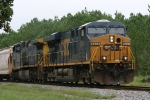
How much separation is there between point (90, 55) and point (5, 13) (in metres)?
6.02

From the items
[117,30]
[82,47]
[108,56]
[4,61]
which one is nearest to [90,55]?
[108,56]

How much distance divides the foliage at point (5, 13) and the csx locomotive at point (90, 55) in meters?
4.51

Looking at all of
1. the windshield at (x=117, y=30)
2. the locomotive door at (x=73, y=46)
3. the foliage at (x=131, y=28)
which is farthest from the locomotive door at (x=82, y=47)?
the foliage at (x=131, y=28)

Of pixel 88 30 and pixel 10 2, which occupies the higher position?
pixel 10 2

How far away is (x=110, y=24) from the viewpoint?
72.8 feet

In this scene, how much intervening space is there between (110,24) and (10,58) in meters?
18.6

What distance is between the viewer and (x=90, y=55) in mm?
21219

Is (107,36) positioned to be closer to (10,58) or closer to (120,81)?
(120,81)

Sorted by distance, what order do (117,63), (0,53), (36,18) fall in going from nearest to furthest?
1. (117,63)
2. (0,53)
3. (36,18)

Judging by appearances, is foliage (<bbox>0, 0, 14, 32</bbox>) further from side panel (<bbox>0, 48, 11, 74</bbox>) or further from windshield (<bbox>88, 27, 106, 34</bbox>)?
side panel (<bbox>0, 48, 11, 74</bbox>)

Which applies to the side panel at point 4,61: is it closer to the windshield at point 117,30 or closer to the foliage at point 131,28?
the foliage at point 131,28

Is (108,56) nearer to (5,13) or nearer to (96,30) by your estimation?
(96,30)

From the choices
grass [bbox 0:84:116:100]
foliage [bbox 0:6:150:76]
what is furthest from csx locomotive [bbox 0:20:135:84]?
foliage [bbox 0:6:150:76]

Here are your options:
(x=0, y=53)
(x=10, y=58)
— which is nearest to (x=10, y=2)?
(x=10, y=58)
